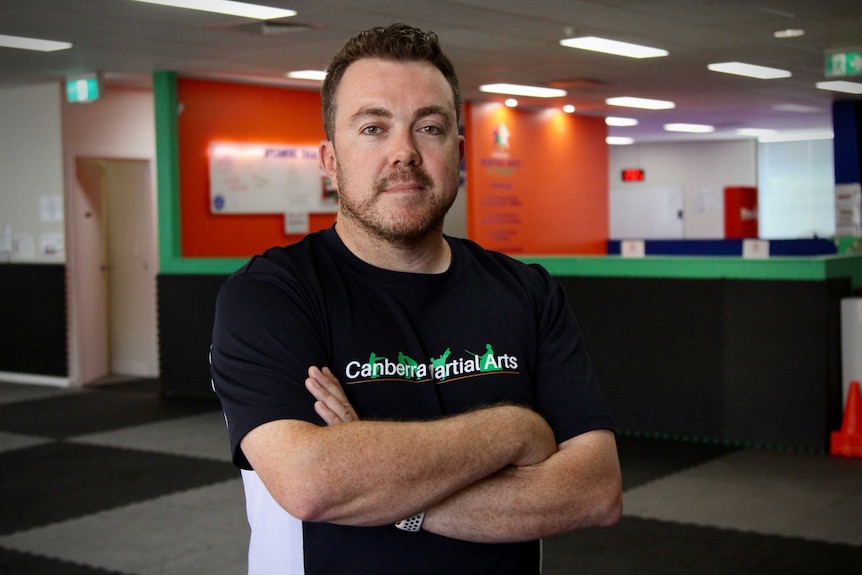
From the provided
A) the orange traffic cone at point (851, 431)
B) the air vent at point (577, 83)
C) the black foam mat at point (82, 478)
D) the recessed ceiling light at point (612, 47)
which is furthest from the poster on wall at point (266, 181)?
the orange traffic cone at point (851, 431)

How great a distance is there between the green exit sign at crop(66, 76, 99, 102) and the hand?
28.6ft

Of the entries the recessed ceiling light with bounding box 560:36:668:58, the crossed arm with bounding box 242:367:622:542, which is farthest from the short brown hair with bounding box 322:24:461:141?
the recessed ceiling light with bounding box 560:36:668:58

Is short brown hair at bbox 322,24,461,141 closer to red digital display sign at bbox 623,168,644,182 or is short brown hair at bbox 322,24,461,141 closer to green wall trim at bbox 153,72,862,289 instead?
green wall trim at bbox 153,72,862,289

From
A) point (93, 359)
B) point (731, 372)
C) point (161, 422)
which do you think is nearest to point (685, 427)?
point (731, 372)

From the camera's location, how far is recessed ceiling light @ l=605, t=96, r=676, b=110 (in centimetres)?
1301

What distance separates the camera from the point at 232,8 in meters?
6.91

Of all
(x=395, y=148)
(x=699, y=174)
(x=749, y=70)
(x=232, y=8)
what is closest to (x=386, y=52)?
(x=395, y=148)

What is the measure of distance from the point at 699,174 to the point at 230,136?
12686 millimetres

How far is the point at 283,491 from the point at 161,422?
686 centimetres

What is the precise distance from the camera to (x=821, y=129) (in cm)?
1870

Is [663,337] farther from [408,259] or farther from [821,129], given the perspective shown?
[821,129]

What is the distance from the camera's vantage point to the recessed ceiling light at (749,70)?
10.0 metres

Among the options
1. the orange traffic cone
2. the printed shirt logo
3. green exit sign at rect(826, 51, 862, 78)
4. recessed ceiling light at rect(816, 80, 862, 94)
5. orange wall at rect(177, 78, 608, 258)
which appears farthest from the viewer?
recessed ceiling light at rect(816, 80, 862, 94)

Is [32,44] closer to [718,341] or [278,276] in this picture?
[718,341]
